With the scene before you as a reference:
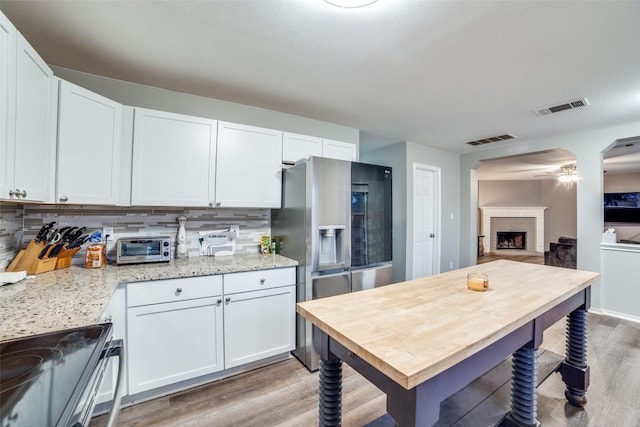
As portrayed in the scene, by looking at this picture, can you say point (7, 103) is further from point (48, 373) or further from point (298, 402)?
point (298, 402)

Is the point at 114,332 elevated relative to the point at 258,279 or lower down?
lower down

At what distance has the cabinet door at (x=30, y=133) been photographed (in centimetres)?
131

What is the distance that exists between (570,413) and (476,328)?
160 centimetres

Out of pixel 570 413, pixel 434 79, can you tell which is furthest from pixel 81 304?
pixel 570 413

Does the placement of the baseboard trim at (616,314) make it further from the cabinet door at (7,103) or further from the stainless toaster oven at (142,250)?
the cabinet door at (7,103)

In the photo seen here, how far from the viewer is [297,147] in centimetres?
276

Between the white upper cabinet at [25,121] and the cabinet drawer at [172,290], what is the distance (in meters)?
0.76

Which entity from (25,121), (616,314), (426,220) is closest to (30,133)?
(25,121)

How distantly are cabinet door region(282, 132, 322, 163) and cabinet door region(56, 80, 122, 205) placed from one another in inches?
52.4

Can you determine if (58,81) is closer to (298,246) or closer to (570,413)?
(298,246)

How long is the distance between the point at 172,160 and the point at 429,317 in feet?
7.03

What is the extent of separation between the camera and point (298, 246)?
7.92 feet

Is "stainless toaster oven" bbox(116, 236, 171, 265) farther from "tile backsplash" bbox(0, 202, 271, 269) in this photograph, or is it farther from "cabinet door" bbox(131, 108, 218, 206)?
"cabinet door" bbox(131, 108, 218, 206)

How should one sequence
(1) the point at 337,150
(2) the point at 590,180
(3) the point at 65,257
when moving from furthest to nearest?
(2) the point at 590,180, (1) the point at 337,150, (3) the point at 65,257
